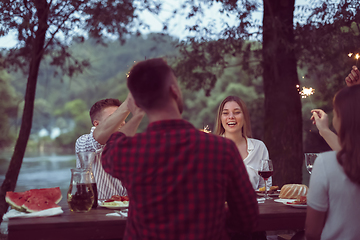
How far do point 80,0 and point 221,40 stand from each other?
244cm

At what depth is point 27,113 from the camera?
17.5ft

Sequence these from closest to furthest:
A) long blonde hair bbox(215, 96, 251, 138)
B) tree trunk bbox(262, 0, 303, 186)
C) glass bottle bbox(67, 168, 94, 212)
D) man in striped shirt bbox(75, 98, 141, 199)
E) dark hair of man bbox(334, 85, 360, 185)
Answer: dark hair of man bbox(334, 85, 360, 185), glass bottle bbox(67, 168, 94, 212), man in striped shirt bbox(75, 98, 141, 199), long blonde hair bbox(215, 96, 251, 138), tree trunk bbox(262, 0, 303, 186)

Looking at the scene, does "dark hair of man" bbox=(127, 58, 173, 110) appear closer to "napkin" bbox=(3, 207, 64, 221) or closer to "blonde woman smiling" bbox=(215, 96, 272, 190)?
"napkin" bbox=(3, 207, 64, 221)

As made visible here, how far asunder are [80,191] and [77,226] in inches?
11.7

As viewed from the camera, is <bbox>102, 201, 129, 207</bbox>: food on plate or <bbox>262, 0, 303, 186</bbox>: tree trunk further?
<bbox>262, 0, 303, 186</bbox>: tree trunk

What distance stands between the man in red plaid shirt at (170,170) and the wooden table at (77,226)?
1.50 feet

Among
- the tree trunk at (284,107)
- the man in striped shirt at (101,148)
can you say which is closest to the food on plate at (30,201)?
the man in striped shirt at (101,148)

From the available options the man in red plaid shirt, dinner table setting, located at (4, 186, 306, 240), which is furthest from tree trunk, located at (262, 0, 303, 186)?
the man in red plaid shirt

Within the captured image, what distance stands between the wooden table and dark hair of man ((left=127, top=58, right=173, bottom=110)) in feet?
2.60

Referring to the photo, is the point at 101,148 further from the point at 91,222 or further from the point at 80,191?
the point at 91,222

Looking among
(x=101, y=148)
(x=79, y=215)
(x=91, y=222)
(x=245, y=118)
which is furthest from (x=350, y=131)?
(x=245, y=118)

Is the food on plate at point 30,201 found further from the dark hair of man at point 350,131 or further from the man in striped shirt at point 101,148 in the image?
the dark hair of man at point 350,131

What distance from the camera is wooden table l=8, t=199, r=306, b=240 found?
1965mm

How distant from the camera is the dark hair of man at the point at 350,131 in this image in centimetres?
173
